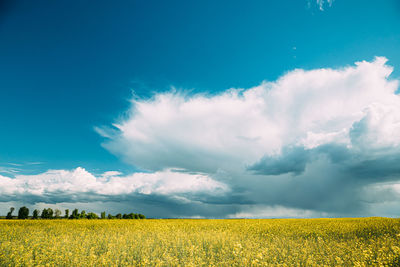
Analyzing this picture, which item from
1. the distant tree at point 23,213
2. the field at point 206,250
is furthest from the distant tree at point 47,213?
the field at point 206,250

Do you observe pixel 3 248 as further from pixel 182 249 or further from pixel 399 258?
pixel 399 258

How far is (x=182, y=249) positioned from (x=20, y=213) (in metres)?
45.3

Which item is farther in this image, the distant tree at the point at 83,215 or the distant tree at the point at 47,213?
the distant tree at the point at 83,215

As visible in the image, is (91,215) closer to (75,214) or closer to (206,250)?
(75,214)

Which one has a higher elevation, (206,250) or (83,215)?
(206,250)

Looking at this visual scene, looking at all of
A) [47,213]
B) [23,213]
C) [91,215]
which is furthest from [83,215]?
[23,213]

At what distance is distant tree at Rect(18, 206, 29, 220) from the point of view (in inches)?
1668

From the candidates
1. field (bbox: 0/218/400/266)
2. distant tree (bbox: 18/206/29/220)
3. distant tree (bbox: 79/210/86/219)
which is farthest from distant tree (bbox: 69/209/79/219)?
field (bbox: 0/218/400/266)

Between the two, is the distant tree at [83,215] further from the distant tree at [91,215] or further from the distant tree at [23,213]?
the distant tree at [23,213]

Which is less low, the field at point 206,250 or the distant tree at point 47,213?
the field at point 206,250

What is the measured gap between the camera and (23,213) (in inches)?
1677

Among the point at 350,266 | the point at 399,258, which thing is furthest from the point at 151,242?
the point at 399,258

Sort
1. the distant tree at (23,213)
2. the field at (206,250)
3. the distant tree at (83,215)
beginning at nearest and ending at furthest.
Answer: the field at (206,250) → the distant tree at (23,213) → the distant tree at (83,215)

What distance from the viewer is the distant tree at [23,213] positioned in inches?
1668
